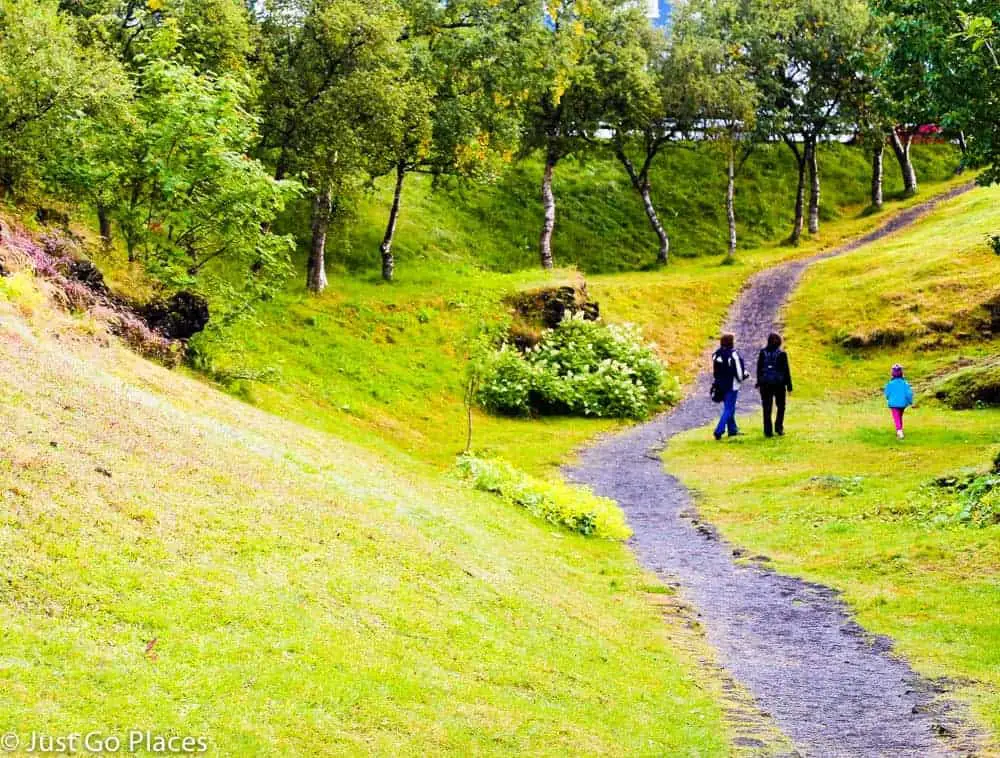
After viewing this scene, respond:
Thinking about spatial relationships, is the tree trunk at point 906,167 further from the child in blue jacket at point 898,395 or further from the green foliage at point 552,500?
the green foliage at point 552,500

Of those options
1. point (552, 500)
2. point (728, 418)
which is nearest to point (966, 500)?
point (552, 500)

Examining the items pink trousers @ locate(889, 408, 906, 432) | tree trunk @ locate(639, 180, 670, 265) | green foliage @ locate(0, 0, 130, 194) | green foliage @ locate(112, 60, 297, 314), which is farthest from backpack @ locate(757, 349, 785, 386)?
tree trunk @ locate(639, 180, 670, 265)

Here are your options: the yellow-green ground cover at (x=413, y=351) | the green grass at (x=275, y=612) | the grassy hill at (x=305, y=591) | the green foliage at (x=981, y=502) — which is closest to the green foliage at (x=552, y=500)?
the grassy hill at (x=305, y=591)

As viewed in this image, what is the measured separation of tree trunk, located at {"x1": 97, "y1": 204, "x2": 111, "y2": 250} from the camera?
27625 mm

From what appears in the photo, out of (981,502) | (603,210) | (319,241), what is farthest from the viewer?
(603,210)

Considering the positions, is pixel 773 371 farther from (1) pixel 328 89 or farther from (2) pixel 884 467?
(1) pixel 328 89

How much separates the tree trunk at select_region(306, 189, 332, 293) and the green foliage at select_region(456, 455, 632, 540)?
61.8 ft

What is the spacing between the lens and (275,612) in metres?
9.71

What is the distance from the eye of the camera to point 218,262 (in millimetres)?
36156

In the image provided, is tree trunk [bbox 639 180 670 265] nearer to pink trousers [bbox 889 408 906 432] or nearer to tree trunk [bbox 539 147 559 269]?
tree trunk [bbox 539 147 559 269]

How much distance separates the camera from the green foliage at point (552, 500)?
1991 centimetres

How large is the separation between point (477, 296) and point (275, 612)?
3352 cm

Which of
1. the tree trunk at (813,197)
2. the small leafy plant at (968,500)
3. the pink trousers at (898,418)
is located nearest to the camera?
the small leafy plant at (968,500)

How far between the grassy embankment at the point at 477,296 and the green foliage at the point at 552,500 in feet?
15.4
